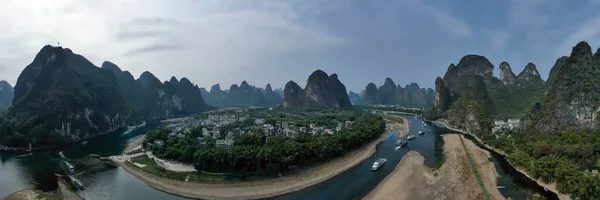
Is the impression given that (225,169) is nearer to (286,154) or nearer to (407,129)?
(286,154)

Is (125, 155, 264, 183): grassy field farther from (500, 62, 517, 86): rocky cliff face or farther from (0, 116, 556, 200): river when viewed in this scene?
(500, 62, 517, 86): rocky cliff face

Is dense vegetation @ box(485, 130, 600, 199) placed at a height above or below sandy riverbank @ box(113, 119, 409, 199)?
above

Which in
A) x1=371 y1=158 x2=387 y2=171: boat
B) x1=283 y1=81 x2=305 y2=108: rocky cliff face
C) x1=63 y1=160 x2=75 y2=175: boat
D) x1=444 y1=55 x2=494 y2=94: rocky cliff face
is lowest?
x1=63 y1=160 x2=75 y2=175: boat

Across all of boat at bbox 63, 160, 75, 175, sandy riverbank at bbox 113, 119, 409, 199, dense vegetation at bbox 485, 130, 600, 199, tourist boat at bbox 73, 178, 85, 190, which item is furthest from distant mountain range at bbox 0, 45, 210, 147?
dense vegetation at bbox 485, 130, 600, 199

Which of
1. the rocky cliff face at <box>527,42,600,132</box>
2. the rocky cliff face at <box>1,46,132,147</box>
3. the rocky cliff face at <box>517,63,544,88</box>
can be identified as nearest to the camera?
the rocky cliff face at <box>527,42,600,132</box>

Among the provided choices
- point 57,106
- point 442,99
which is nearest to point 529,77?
point 442,99

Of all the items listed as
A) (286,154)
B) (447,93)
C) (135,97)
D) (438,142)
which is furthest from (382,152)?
(135,97)

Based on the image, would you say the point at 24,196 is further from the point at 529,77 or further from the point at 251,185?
the point at 529,77

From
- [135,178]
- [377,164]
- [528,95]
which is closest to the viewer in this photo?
[135,178]
